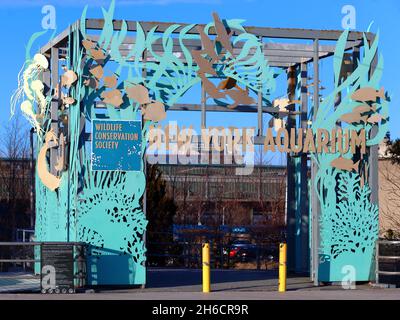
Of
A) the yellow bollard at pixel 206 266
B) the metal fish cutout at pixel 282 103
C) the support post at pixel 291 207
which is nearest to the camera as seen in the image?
the yellow bollard at pixel 206 266

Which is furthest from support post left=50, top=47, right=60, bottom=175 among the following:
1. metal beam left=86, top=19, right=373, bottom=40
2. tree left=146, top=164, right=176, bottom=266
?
tree left=146, top=164, right=176, bottom=266

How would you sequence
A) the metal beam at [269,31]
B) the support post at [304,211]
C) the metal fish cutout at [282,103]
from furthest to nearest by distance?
the metal fish cutout at [282,103] < the support post at [304,211] < the metal beam at [269,31]

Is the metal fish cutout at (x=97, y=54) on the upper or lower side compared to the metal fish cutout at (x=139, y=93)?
upper

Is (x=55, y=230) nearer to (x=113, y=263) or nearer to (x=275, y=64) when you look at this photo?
(x=113, y=263)

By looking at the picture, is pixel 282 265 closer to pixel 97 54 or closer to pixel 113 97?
pixel 113 97

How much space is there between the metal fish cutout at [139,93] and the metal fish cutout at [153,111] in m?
0.14

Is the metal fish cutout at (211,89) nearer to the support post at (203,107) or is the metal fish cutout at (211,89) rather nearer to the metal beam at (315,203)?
the support post at (203,107)

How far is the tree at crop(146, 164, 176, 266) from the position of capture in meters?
33.8

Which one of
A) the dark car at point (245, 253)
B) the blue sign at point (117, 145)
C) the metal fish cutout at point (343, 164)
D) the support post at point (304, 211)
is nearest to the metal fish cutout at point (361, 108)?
the metal fish cutout at point (343, 164)

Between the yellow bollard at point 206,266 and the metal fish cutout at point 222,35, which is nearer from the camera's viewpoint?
the yellow bollard at point 206,266

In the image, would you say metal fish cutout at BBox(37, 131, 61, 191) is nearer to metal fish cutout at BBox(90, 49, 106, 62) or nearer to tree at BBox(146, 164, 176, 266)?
metal fish cutout at BBox(90, 49, 106, 62)

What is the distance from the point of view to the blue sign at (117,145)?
21531 mm

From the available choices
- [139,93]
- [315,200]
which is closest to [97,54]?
[139,93]
